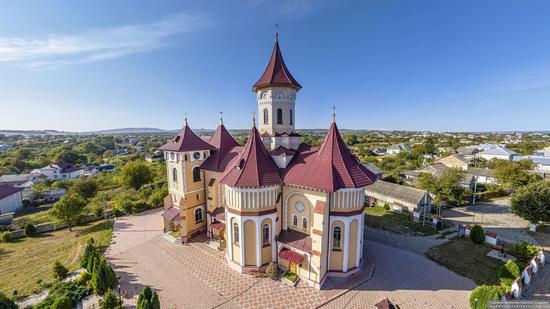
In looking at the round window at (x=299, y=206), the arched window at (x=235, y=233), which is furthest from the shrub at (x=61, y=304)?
the round window at (x=299, y=206)

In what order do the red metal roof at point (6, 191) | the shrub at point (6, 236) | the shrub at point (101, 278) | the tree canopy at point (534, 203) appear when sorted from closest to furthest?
the shrub at point (101, 278)
the tree canopy at point (534, 203)
the shrub at point (6, 236)
the red metal roof at point (6, 191)

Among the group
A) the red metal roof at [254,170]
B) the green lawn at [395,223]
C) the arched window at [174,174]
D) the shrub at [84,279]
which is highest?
the red metal roof at [254,170]

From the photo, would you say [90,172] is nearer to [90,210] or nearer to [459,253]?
[90,210]

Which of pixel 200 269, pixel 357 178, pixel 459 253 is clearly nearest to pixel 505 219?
pixel 459 253

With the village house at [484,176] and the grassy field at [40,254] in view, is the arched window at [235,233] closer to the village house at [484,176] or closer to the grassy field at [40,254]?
the grassy field at [40,254]

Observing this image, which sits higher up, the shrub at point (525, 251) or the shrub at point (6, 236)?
the shrub at point (525, 251)

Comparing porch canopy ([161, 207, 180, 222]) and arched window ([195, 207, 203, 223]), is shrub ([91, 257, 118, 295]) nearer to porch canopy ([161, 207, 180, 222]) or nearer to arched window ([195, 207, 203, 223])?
porch canopy ([161, 207, 180, 222])

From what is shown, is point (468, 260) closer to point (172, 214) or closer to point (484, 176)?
point (172, 214)
